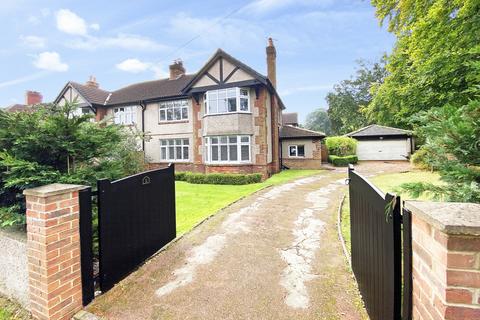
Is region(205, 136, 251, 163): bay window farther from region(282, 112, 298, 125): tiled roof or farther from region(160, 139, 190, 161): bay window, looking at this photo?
region(282, 112, 298, 125): tiled roof

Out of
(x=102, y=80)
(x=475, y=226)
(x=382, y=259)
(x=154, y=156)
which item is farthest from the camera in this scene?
(x=102, y=80)

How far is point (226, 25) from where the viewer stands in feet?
45.6

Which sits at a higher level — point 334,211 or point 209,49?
point 209,49

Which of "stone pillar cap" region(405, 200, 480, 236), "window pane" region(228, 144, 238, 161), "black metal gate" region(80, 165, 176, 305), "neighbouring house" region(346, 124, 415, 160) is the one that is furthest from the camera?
"neighbouring house" region(346, 124, 415, 160)

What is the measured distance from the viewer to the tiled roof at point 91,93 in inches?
857

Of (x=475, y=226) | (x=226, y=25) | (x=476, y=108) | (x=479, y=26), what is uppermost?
(x=226, y=25)

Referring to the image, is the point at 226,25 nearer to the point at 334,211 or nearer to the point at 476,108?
the point at 334,211

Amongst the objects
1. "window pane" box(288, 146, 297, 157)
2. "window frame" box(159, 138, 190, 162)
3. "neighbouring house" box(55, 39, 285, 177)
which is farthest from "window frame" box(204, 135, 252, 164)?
"window pane" box(288, 146, 297, 157)

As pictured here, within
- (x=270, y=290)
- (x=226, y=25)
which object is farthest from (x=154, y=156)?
(x=270, y=290)

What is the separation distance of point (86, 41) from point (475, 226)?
20646 millimetres

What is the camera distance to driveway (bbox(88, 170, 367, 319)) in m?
3.06

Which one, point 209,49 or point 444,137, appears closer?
point 444,137

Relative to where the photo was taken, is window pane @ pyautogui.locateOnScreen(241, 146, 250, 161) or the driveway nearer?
the driveway

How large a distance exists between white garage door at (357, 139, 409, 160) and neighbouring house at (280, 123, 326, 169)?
31.7 feet
